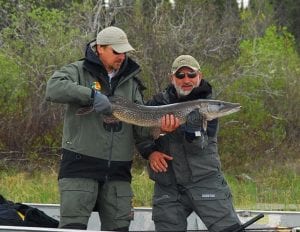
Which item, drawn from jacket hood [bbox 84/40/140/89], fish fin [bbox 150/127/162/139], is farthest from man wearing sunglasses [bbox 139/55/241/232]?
jacket hood [bbox 84/40/140/89]

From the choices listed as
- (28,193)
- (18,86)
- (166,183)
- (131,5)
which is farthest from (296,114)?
(166,183)

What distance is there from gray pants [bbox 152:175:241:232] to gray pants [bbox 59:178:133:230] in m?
0.24

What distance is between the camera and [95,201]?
432 centimetres

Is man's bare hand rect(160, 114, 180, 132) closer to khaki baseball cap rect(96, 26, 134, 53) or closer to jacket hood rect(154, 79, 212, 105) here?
jacket hood rect(154, 79, 212, 105)

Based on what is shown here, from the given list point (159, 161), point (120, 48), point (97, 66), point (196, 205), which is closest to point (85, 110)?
point (97, 66)

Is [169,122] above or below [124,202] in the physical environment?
above

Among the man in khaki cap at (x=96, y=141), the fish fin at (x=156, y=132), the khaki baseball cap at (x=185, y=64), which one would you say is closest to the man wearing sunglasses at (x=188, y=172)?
the khaki baseball cap at (x=185, y=64)

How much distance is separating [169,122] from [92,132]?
532mm

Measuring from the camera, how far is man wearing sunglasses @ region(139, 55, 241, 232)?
4305 millimetres

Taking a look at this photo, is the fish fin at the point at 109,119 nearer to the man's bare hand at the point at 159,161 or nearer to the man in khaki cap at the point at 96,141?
the man in khaki cap at the point at 96,141

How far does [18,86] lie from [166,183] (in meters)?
8.33

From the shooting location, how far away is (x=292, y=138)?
13750mm

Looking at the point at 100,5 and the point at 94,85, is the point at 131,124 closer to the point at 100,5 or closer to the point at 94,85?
the point at 94,85

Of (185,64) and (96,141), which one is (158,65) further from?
(96,141)
